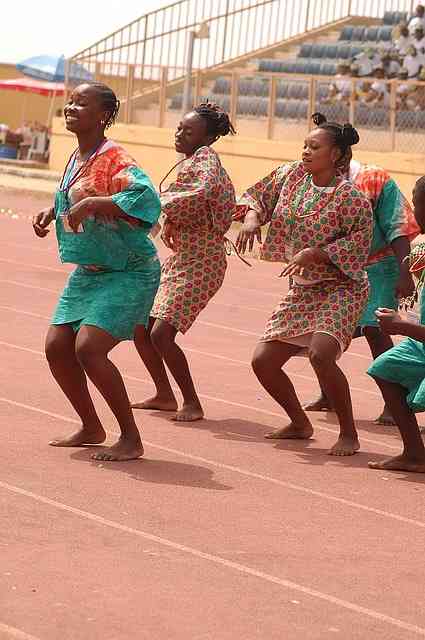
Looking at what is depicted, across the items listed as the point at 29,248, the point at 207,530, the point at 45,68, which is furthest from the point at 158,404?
the point at 45,68

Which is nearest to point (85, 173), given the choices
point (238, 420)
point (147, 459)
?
point (147, 459)

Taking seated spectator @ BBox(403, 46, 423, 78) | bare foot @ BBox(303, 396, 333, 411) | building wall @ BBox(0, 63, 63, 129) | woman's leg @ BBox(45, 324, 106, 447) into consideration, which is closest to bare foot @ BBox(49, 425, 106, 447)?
woman's leg @ BBox(45, 324, 106, 447)

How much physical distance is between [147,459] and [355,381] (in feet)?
12.0

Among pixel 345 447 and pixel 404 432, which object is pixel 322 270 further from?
pixel 404 432

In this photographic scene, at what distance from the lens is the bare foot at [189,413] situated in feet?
29.8

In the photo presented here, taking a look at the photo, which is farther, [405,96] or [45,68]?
[45,68]

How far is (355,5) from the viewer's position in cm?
3453

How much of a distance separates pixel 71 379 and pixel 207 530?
5.58ft

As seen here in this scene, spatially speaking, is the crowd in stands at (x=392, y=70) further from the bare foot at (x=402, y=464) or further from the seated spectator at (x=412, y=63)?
the bare foot at (x=402, y=464)

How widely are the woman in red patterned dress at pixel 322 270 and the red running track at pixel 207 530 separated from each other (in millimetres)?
423

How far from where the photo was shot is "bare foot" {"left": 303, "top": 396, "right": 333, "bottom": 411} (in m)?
9.87

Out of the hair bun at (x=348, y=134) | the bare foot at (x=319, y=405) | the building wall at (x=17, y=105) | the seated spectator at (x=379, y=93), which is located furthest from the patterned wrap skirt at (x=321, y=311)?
the building wall at (x=17, y=105)

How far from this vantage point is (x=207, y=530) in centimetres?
636

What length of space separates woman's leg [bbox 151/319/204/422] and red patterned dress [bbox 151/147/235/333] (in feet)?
0.28
